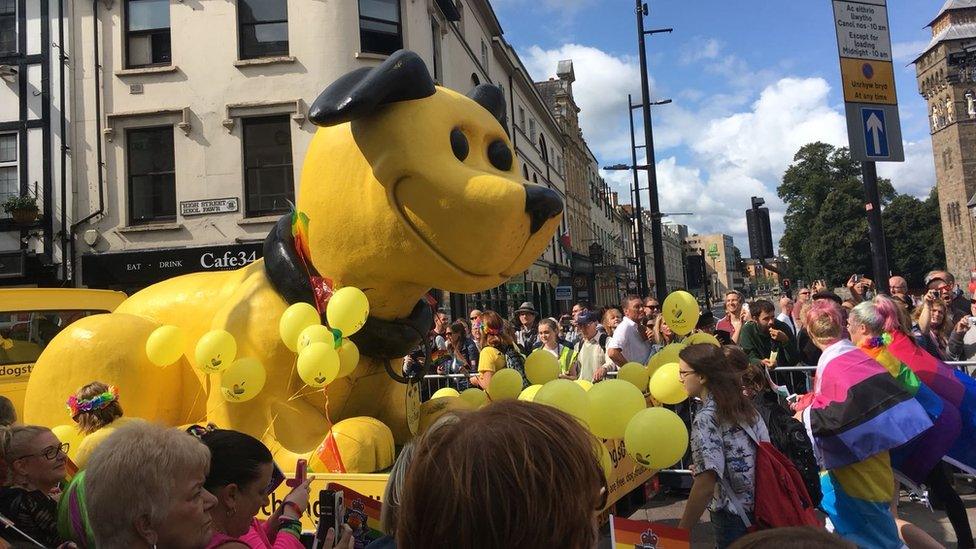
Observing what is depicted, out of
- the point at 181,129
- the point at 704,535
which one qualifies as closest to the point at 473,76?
the point at 181,129

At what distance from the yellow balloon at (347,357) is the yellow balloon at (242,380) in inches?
15.6

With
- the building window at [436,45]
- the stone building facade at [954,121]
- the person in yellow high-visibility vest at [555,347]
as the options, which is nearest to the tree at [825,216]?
the stone building facade at [954,121]

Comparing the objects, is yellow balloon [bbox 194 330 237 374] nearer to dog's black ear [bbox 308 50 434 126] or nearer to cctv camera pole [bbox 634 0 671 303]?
dog's black ear [bbox 308 50 434 126]

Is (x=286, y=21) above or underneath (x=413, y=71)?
above

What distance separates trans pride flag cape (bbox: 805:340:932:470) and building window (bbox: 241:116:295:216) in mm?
11475

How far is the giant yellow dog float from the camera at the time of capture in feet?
10.0

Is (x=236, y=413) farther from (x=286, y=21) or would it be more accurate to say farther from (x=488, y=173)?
(x=286, y=21)

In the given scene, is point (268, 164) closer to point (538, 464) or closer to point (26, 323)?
point (26, 323)

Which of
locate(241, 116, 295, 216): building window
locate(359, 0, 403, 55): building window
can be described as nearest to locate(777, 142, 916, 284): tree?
locate(359, 0, 403, 55): building window

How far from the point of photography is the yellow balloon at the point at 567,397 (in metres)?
2.90

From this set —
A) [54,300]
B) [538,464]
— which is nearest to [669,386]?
[538,464]

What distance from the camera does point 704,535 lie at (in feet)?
14.3

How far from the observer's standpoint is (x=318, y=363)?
2.98 m

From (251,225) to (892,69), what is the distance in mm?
10834
